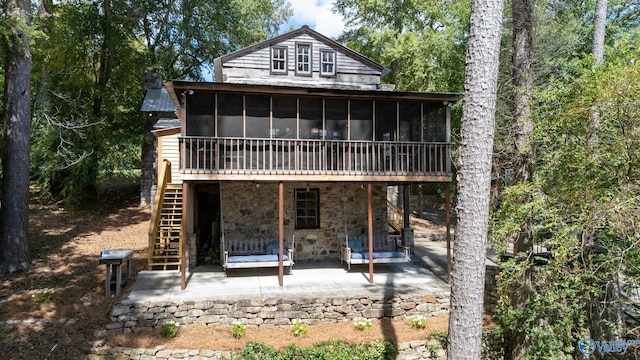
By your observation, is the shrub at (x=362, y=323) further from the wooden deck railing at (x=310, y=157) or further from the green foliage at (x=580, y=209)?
the wooden deck railing at (x=310, y=157)

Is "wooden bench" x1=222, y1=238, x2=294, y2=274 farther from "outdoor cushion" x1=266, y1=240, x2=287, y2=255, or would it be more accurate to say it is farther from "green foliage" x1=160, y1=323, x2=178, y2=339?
"green foliage" x1=160, y1=323, x2=178, y2=339

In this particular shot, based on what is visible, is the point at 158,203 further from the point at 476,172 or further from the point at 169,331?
the point at 476,172

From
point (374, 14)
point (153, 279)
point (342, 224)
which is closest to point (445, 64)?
point (374, 14)

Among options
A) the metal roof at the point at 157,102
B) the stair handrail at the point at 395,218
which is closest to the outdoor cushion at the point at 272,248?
the stair handrail at the point at 395,218

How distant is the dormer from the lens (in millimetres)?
12977

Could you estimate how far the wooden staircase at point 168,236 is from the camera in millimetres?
10812

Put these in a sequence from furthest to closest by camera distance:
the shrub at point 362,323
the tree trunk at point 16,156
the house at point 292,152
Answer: the tree trunk at point 16,156 → the house at point 292,152 → the shrub at point 362,323

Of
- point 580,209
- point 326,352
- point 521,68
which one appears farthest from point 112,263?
point 521,68

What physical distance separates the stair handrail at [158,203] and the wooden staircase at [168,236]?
23 centimetres

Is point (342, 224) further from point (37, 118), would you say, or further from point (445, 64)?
point (37, 118)

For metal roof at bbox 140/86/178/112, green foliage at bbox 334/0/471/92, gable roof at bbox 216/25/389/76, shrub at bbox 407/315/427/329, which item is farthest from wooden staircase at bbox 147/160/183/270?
green foliage at bbox 334/0/471/92

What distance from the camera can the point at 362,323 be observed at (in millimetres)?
8234

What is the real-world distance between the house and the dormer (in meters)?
0.04

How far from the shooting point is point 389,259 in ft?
34.7
